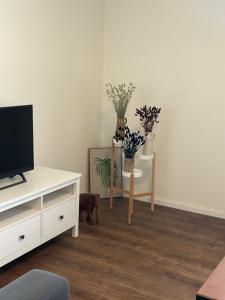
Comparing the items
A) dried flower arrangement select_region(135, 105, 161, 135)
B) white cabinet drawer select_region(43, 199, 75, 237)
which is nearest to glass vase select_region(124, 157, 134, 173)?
dried flower arrangement select_region(135, 105, 161, 135)

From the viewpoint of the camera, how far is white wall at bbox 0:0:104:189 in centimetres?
314

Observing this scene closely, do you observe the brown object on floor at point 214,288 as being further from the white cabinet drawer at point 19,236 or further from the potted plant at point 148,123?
the potted plant at point 148,123

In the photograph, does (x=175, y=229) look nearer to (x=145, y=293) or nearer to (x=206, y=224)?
(x=206, y=224)

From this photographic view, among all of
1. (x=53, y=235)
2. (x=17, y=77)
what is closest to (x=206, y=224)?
(x=53, y=235)

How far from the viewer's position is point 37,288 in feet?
4.84

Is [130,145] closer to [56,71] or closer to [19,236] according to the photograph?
[56,71]

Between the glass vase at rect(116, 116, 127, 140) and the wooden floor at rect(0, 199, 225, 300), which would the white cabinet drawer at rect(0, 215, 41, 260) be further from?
the glass vase at rect(116, 116, 127, 140)

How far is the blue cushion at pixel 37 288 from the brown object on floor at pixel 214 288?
61 cm

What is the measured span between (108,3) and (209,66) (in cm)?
126

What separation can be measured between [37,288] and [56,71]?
8.12 ft

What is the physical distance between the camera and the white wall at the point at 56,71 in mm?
3137

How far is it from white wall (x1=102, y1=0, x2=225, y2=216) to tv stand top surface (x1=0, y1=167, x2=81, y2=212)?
1.27m

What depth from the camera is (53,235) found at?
309 centimetres

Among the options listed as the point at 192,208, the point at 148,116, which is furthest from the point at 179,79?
the point at 192,208
